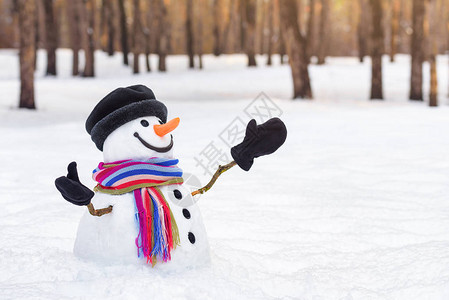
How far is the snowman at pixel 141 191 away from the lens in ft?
8.13

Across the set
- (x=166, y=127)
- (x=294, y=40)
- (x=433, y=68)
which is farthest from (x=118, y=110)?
(x=433, y=68)

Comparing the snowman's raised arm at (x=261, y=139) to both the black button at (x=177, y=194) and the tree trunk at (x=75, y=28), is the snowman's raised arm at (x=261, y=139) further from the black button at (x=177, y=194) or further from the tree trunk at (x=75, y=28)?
the tree trunk at (x=75, y=28)

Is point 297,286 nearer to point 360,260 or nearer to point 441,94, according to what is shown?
point 360,260

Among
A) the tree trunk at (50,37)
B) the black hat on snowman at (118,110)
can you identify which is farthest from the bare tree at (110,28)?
the black hat on snowman at (118,110)

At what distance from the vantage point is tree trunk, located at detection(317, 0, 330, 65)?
67.9 feet

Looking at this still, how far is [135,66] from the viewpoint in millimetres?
18453

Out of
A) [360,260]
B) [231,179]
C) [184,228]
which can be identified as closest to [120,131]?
[184,228]

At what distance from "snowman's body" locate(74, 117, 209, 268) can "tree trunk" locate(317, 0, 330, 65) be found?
18744mm

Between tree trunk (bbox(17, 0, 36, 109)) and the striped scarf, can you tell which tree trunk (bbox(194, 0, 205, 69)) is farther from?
the striped scarf

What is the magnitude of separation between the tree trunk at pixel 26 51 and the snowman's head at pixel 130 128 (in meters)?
7.56

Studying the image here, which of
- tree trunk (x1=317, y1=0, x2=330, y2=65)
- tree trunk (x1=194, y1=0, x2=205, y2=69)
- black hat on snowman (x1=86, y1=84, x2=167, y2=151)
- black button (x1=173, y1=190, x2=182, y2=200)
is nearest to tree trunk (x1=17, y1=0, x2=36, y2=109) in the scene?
black hat on snowman (x1=86, y1=84, x2=167, y2=151)

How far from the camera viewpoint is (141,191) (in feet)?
8.35

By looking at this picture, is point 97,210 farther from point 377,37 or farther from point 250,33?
point 250,33

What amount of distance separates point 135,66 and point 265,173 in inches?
561
